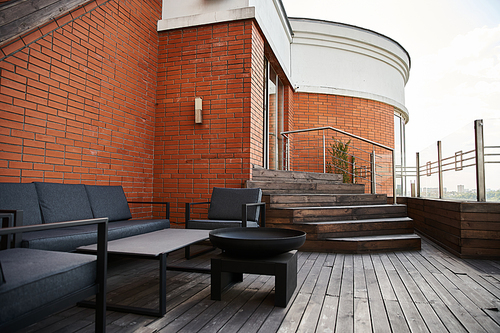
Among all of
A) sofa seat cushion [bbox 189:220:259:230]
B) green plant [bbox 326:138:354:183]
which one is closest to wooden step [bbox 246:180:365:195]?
sofa seat cushion [bbox 189:220:259:230]

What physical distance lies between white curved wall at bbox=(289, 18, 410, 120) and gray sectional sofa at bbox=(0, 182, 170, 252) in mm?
5638

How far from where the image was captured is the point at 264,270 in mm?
2086

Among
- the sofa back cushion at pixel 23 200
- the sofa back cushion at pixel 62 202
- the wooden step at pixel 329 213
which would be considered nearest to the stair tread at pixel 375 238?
A: the wooden step at pixel 329 213

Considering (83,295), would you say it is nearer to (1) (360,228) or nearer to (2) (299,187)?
(1) (360,228)

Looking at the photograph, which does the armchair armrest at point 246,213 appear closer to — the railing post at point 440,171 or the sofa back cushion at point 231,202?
the sofa back cushion at point 231,202

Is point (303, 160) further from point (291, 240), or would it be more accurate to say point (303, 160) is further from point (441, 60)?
point (441, 60)

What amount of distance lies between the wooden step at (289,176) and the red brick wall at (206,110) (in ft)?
0.76

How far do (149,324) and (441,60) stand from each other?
1549 centimetres

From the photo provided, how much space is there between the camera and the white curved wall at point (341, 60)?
7.88m

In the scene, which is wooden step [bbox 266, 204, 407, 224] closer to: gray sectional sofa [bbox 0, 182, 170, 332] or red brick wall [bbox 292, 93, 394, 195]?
gray sectional sofa [bbox 0, 182, 170, 332]

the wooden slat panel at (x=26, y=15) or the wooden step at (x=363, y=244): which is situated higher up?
the wooden slat panel at (x=26, y=15)

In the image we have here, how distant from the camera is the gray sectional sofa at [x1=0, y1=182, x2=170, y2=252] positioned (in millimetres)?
2350

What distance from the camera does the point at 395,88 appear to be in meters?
9.42

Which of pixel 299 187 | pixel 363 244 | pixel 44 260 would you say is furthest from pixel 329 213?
pixel 44 260
